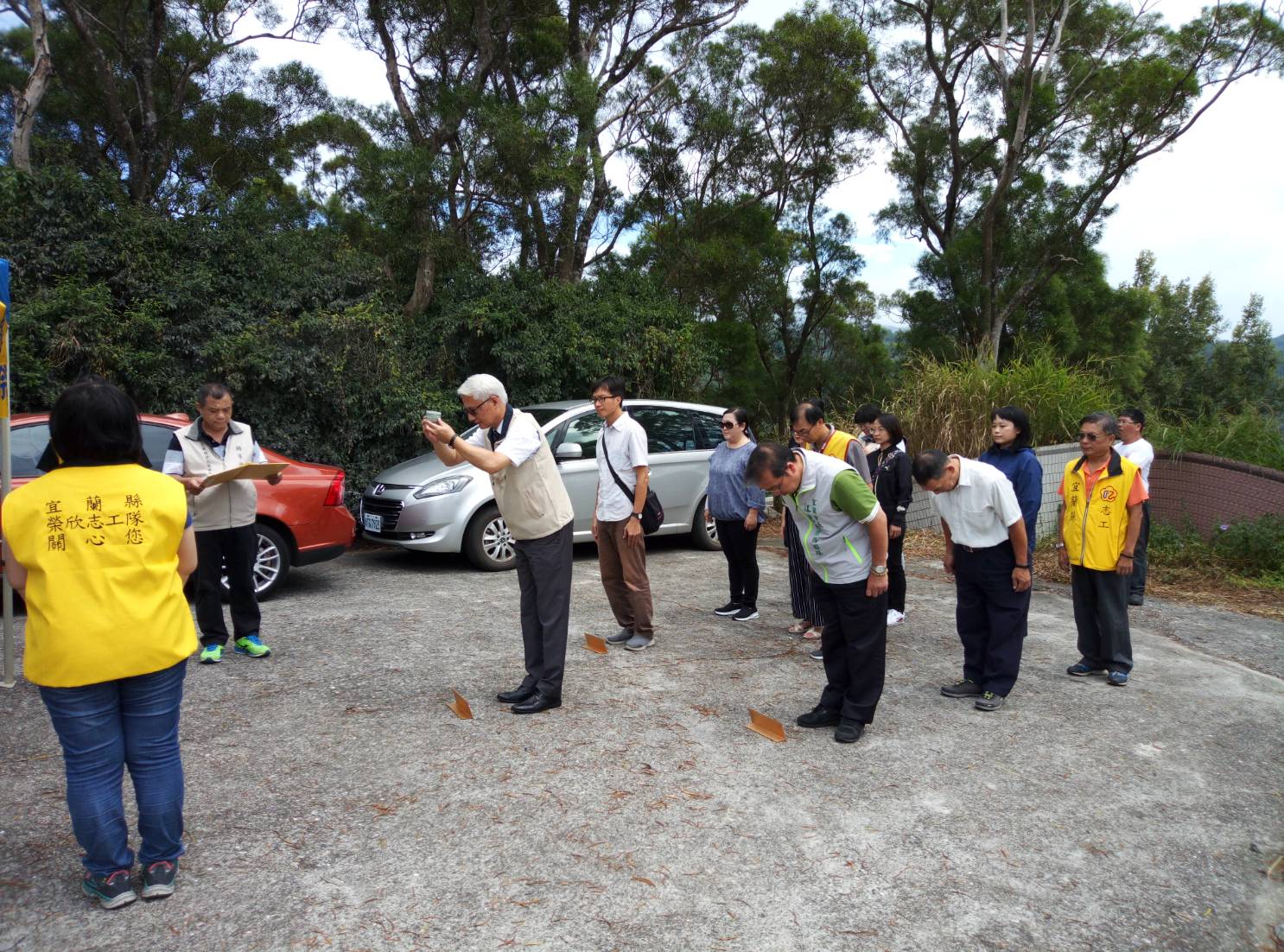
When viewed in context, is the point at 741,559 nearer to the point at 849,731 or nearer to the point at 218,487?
the point at 849,731

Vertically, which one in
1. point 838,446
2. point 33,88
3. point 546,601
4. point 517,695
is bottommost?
point 517,695

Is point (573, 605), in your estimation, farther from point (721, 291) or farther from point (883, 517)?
point (721, 291)

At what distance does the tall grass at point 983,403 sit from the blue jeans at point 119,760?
1000cm

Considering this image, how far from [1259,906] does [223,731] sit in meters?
4.53

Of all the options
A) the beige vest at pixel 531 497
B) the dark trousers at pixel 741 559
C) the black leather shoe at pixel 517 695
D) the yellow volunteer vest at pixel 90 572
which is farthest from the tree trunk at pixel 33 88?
the yellow volunteer vest at pixel 90 572

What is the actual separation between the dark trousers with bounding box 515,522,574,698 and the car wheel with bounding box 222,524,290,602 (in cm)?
328

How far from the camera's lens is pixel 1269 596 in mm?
8406

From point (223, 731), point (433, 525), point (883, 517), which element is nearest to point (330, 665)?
point (223, 731)

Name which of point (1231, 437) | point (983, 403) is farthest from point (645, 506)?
point (1231, 437)

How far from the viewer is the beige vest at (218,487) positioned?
5562 mm

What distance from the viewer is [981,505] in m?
5.02

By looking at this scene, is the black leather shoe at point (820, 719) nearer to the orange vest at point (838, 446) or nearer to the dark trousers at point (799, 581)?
the dark trousers at point (799, 581)

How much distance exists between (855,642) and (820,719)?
51cm

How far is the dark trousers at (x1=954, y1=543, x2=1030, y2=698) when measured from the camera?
509 cm
